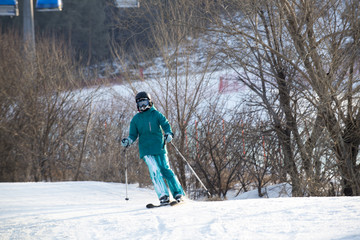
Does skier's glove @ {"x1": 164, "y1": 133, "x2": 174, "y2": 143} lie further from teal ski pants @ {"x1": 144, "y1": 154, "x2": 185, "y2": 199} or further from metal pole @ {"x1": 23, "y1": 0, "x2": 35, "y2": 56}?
metal pole @ {"x1": 23, "y1": 0, "x2": 35, "y2": 56}

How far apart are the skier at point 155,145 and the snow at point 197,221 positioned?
19.7 inches

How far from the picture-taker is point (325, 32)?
10094mm

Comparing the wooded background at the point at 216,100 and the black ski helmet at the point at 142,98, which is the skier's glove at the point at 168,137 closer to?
the black ski helmet at the point at 142,98

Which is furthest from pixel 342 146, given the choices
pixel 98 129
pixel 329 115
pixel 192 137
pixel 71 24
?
pixel 71 24

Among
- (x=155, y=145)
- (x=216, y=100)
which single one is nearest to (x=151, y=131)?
(x=155, y=145)

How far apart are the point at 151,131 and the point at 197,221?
194cm

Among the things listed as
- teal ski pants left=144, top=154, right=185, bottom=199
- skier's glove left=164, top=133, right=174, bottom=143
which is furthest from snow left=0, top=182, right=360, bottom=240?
skier's glove left=164, top=133, right=174, bottom=143

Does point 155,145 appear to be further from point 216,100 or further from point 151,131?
point 216,100

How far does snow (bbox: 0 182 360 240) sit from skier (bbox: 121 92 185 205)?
0.50 meters

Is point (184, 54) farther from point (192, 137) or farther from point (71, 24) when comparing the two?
point (71, 24)

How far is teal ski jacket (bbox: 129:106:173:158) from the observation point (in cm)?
651

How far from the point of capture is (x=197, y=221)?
4902mm

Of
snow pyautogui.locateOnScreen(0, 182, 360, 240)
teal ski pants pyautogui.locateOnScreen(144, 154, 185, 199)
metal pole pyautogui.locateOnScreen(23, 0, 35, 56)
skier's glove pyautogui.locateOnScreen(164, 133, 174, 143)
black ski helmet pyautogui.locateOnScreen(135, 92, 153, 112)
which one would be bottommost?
snow pyautogui.locateOnScreen(0, 182, 360, 240)

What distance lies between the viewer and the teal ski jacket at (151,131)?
21.4 feet
